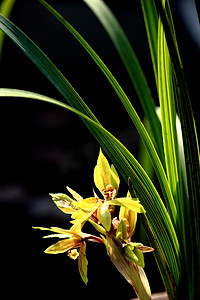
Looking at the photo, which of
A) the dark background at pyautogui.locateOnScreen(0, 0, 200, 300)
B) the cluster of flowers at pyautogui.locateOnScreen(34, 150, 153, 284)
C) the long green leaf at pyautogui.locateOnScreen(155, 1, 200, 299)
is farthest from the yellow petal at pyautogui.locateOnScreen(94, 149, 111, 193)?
the dark background at pyautogui.locateOnScreen(0, 0, 200, 300)

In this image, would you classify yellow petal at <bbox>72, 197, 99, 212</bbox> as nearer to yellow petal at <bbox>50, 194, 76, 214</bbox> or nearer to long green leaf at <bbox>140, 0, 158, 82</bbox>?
yellow petal at <bbox>50, 194, 76, 214</bbox>

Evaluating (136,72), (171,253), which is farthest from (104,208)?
(136,72)

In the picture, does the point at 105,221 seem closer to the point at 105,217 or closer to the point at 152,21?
the point at 105,217

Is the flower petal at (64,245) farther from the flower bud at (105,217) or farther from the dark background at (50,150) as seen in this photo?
the dark background at (50,150)

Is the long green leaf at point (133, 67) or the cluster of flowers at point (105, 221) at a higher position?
the long green leaf at point (133, 67)

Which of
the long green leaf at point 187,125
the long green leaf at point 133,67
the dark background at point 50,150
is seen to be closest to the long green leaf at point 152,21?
the long green leaf at point 133,67

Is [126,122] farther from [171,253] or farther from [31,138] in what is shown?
[171,253]

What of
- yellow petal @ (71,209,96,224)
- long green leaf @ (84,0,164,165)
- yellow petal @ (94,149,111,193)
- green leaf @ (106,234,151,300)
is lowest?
green leaf @ (106,234,151,300)
